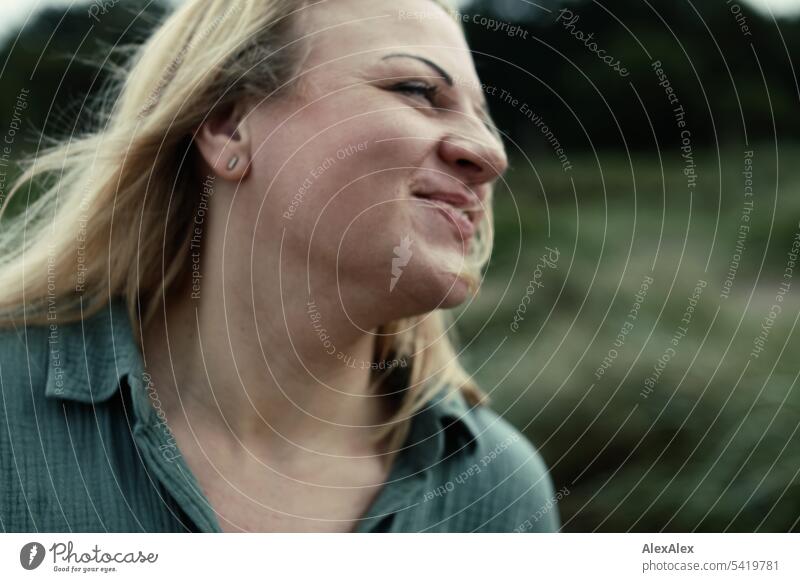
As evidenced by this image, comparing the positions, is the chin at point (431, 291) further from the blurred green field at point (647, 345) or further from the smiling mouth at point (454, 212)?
the blurred green field at point (647, 345)

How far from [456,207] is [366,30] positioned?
179mm

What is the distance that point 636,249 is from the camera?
4.35 ft

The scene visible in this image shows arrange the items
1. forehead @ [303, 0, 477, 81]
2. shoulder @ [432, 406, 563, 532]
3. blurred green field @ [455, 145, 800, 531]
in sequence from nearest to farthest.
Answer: forehead @ [303, 0, 477, 81] → shoulder @ [432, 406, 563, 532] → blurred green field @ [455, 145, 800, 531]

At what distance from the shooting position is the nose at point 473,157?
751 mm

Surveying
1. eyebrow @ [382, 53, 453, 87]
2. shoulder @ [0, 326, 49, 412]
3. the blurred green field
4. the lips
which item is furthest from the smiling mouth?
shoulder @ [0, 326, 49, 412]

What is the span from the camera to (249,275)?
747mm

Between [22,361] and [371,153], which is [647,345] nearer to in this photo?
[371,153]

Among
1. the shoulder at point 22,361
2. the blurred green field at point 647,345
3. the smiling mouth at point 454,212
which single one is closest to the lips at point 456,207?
the smiling mouth at point 454,212

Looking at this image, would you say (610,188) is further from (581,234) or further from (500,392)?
(500,392)

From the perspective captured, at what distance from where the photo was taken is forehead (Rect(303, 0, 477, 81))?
0.70 m

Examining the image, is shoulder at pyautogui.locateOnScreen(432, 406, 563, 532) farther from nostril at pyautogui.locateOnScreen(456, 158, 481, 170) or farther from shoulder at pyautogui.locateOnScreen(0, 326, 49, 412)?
shoulder at pyautogui.locateOnScreen(0, 326, 49, 412)

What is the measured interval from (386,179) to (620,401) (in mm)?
697

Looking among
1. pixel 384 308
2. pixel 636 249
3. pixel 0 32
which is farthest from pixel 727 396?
pixel 0 32
